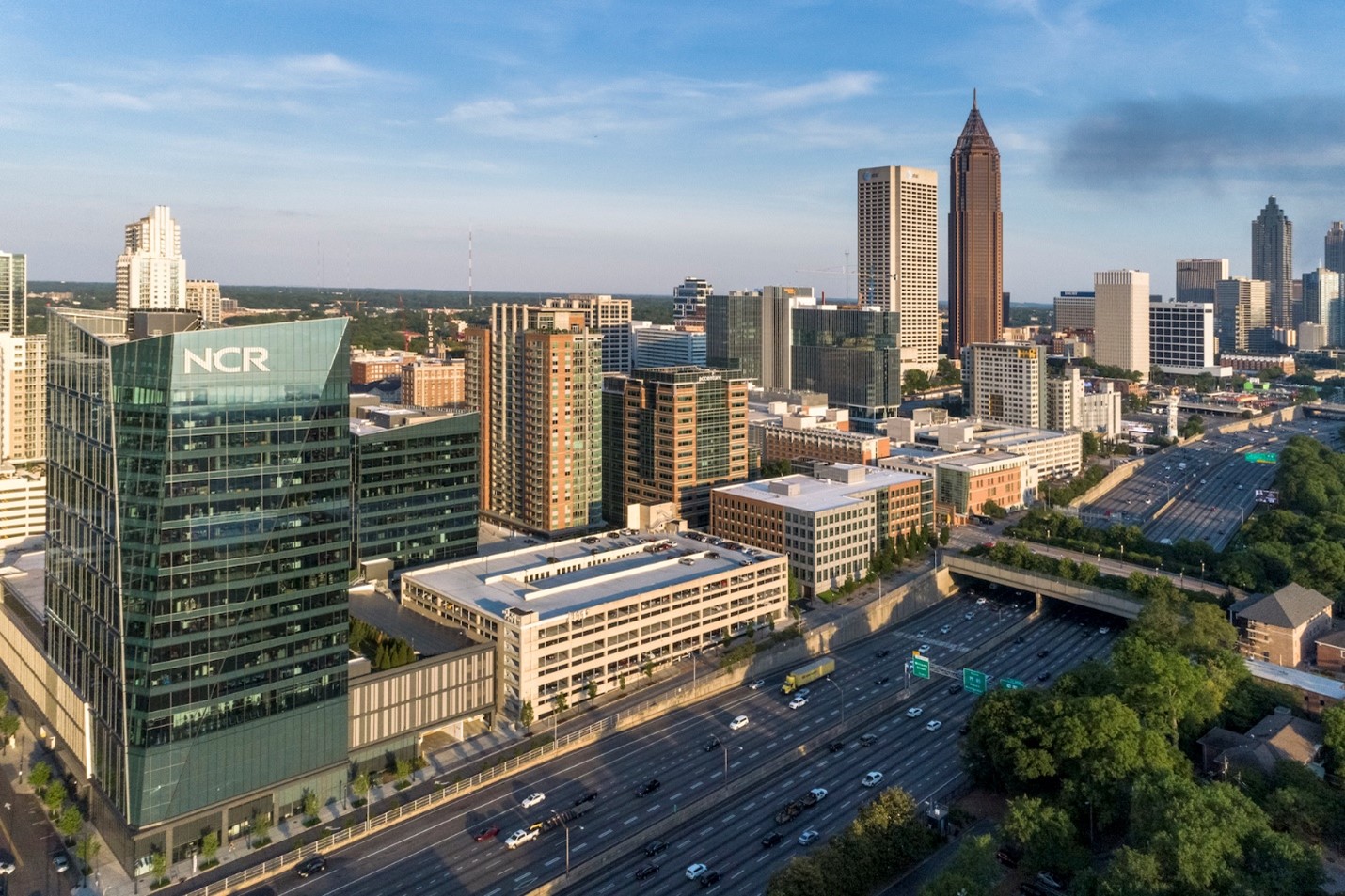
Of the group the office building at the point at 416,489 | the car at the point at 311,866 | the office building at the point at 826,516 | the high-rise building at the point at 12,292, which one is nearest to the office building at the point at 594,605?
the office building at the point at 826,516

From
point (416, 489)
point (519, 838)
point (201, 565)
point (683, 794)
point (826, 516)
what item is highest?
point (416, 489)

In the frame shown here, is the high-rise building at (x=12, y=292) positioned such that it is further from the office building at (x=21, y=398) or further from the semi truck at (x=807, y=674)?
the semi truck at (x=807, y=674)

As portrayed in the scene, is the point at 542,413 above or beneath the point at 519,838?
above

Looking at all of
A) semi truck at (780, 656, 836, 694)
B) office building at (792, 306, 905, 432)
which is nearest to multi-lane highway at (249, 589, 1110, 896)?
semi truck at (780, 656, 836, 694)

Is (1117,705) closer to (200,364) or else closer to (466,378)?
(200,364)

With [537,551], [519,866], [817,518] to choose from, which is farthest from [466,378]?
[519,866]

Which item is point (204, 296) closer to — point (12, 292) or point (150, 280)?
point (150, 280)

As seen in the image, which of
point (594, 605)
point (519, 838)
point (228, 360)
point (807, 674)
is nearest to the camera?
point (228, 360)

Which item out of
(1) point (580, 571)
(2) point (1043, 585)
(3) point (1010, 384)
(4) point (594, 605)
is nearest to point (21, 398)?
(1) point (580, 571)
